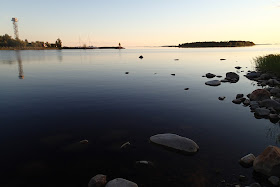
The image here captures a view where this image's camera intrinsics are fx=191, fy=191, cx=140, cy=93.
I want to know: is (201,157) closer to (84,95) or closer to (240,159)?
(240,159)

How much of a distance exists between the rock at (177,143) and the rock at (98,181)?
12.0 feet

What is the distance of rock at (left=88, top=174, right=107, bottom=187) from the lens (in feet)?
22.6

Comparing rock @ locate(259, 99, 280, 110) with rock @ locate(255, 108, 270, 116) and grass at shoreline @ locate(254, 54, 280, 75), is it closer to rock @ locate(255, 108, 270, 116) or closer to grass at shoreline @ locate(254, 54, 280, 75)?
rock @ locate(255, 108, 270, 116)

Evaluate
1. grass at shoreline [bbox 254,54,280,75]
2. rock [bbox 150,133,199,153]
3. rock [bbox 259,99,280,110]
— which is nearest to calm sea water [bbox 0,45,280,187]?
rock [bbox 150,133,199,153]

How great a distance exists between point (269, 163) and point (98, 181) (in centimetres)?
644

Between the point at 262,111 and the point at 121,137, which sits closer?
the point at 121,137

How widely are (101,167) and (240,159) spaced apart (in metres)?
6.10

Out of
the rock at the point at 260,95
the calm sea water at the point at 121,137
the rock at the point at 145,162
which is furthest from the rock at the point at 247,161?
the rock at the point at 260,95

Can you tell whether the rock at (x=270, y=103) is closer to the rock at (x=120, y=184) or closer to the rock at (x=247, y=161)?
the rock at (x=247, y=161)

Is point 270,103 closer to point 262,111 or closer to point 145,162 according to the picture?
point 262,111

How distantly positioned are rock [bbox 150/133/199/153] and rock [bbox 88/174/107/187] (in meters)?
3.64

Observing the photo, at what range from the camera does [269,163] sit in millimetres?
7250

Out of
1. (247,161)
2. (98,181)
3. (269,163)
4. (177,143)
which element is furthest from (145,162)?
(269,163)

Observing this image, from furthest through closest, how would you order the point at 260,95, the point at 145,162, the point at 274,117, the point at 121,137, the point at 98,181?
1. the point at 260,95
2. the point at 274,117
3. the point at 121,137
4. the point at 145,162
5. the point at 98,181
